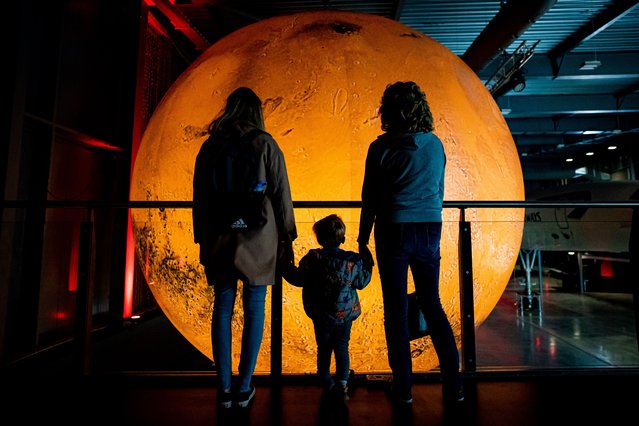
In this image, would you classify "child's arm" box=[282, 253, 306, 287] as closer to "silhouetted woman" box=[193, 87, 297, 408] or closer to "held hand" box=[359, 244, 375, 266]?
"silhouetted woman" box=[193, 87, 297, 408]

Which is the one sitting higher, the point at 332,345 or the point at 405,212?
the point at 405,212

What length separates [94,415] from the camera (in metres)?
1.78

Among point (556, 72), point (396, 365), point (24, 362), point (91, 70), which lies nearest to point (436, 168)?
point (396, 365)

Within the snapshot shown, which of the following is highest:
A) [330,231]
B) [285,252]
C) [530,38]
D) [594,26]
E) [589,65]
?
[530,38]

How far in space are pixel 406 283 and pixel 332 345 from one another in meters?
0.51

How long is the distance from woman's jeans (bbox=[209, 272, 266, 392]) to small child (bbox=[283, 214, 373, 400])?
21cm

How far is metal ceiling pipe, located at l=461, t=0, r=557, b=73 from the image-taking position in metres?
4.60

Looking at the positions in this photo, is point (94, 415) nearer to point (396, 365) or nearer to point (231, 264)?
point (231, 264)

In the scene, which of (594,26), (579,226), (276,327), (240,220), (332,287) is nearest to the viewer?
(240,220)

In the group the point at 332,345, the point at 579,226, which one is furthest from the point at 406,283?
the point at 579,226

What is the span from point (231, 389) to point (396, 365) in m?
0.81

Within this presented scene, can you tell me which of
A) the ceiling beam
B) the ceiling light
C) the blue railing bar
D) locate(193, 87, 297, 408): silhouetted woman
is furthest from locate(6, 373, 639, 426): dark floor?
the ceiling light

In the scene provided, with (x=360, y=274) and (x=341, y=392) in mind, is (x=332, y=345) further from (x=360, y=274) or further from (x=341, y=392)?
(x=360, y=274)

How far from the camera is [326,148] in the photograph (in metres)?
2.32
